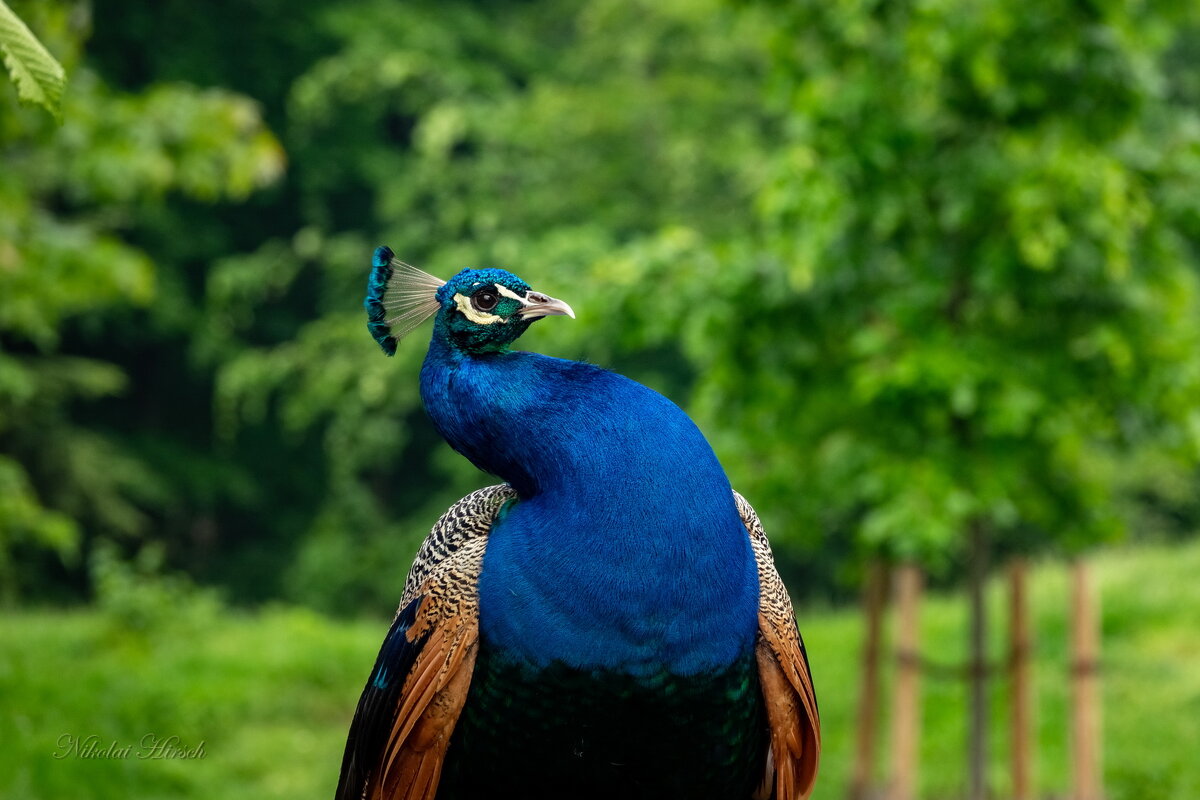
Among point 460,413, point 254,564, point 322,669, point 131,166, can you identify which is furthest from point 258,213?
point 460,413

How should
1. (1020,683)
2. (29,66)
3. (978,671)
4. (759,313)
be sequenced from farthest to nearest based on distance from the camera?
(1020,683) < (978,671) < (759,313) < (29,66)

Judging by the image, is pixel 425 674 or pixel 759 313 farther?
pixel 759 313

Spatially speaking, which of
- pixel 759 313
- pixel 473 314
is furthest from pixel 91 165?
pixel 473 314

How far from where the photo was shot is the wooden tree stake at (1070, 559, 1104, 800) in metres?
5.02

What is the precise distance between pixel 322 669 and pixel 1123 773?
12.4 ft

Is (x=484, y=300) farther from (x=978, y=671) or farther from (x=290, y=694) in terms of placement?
(x=290, y=694)

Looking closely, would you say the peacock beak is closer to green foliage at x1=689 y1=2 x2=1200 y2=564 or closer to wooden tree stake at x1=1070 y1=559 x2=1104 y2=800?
green foliage at x1=689 y1=2 x2=1200 y2=564

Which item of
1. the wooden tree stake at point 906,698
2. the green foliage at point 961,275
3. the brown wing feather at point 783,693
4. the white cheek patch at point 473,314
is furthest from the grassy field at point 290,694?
the white cheek patch at point 473,314

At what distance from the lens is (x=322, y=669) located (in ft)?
22.8

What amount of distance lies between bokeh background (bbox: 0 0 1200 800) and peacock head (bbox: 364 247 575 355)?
313 mm

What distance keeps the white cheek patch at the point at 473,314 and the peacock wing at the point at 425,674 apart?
1.04 ft

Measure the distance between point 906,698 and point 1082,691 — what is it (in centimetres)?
82

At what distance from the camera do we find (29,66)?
5.85 ft

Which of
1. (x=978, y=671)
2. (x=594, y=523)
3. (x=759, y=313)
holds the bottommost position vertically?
(x=594, y=523)
